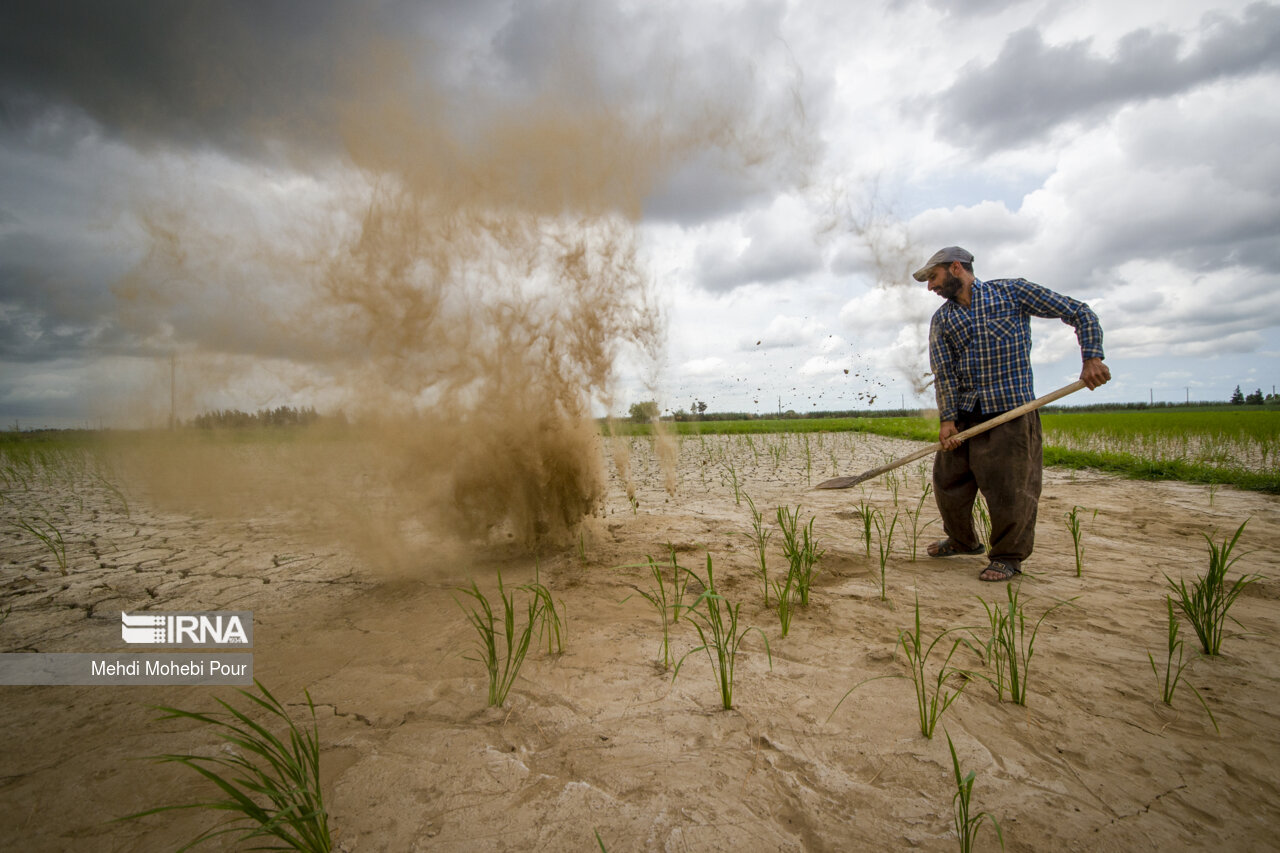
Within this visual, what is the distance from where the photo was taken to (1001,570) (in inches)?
129

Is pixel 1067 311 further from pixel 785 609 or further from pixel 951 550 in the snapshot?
pixel 785 609

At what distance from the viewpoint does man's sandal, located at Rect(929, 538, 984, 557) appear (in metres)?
3.79

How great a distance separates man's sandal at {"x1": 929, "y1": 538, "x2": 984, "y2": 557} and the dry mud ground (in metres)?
0.19

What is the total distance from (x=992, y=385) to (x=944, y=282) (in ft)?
2.37

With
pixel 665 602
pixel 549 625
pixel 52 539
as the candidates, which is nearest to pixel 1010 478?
pixel 665 602

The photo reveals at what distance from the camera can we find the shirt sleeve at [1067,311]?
10.6ft

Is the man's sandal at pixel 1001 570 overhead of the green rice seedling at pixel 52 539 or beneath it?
beneath

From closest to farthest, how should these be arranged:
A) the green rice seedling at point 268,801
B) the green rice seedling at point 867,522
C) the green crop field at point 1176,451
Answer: the green rice seedling at point 268,801
the green rice seedling at point 867,522
the green crop field at point 1176,451

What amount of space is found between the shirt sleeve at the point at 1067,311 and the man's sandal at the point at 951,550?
54.7 inches

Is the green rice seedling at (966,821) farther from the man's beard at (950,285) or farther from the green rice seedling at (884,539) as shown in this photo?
the man's beard at (950,285)

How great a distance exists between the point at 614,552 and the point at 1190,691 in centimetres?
301

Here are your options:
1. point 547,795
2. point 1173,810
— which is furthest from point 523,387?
point 1173,810

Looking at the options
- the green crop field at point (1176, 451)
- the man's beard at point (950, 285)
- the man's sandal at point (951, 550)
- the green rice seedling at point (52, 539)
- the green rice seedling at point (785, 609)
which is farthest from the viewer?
the green crop field at point (1176, 451)

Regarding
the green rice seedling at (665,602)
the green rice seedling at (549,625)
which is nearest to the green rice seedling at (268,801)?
the green rice seedling at (549,625)
